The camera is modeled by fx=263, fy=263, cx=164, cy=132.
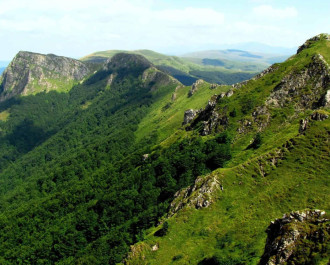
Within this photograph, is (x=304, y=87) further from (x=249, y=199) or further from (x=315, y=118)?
(x=249, y=199)

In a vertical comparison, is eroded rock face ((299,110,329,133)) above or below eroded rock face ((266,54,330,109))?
below

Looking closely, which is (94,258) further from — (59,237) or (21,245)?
(21,245)

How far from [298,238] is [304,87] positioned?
290ft

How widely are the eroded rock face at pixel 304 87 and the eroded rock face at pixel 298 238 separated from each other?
74.1m

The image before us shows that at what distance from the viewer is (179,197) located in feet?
263

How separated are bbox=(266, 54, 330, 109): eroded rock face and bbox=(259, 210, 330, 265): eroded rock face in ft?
243

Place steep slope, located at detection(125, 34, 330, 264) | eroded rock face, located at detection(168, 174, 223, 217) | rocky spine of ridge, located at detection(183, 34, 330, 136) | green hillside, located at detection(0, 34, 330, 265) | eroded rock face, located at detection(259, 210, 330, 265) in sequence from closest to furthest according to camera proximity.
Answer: eroded rock face, located at detection(259, 210, 330, 265)
steep slope, located at detection(125, 34, 330, 264)
green hillside, located at detection(0, 34, 330, 265)
eroded rock face, located at detection(168, 174, 223, 217)
rocky spine of ridge, located at detection(183, 34, 330, 136)

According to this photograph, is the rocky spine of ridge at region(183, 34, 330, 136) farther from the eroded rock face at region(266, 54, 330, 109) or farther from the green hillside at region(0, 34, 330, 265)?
the green hillside at region(0, 34, 330, 265)

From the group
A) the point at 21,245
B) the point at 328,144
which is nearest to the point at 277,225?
the point at 328,144

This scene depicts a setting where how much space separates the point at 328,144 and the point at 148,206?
61.5 m

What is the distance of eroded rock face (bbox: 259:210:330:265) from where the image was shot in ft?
109

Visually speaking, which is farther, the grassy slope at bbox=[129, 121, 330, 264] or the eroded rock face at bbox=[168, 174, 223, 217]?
the eroded rock face at bbox=[168, 174, 223, 217]

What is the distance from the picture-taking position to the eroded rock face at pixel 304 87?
102 m

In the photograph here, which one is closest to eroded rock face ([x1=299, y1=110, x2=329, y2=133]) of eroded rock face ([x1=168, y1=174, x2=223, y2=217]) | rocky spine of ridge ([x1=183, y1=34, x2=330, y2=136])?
rocky spine of ridge ([x1=183, y1=34, x2=330, y2=136])
